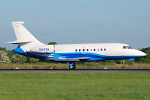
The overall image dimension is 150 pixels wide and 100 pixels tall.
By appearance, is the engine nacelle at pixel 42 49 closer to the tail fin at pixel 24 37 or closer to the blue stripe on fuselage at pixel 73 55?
the blue stripe on fuselage at pixel 73 55

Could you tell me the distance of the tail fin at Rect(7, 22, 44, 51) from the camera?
48.0 metres

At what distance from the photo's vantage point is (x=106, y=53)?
45.4 metres

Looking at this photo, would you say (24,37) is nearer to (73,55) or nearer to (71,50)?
(71,50)

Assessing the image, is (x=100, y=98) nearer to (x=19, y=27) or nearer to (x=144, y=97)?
(x=144, y=97)

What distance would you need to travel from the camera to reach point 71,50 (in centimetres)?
4656

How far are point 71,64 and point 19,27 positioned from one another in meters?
9.74

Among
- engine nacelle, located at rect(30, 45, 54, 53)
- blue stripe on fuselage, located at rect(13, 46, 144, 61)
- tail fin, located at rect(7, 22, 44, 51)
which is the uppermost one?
tail fin, located at rect(7, 22, 44, 51)

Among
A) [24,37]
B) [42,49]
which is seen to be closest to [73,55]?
[42,49]

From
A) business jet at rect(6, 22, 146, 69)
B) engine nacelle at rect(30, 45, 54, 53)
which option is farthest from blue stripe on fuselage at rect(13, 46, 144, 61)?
engine nacelle at rect(30, 45, 54, 53)

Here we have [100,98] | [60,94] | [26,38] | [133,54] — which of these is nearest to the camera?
[100,98]

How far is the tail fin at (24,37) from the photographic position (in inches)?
1890

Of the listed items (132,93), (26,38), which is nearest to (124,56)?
(26,38)

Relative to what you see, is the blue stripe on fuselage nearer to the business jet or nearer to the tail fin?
the business jet

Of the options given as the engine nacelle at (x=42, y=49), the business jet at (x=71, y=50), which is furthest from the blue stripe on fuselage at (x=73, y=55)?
the engine nacelle at (x=42, y=49)
